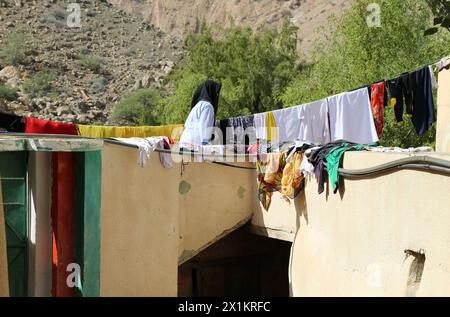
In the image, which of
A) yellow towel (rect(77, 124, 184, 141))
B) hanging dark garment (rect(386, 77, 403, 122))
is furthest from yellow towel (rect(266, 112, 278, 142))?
hanging dark garment (rect(386, 77, 403, 122))

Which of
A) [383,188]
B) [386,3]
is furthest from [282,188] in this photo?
[386,3]

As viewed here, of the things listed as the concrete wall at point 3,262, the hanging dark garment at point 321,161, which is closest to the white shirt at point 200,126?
the hanging dark garment at point 321,161

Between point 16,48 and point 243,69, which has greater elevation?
point 16,48

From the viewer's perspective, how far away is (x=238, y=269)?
953 centimetres

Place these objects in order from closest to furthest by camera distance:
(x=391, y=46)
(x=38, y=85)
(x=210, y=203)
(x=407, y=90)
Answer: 1. (x=407, y=90)
2. (x=210, y=203)
3. (x=391, y=46)
4. (x=38, y=85)

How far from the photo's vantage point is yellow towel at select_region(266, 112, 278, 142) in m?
10.2

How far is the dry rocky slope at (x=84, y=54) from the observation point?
26.8m

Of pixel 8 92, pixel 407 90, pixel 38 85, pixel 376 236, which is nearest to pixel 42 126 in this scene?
pixel 407 90

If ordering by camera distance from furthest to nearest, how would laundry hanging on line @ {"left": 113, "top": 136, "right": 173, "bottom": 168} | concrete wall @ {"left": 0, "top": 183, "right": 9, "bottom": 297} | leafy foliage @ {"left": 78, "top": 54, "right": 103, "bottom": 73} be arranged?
1. leafy foliage @ {"left": 78, "top": 54, "right": 103, "bottom": 73}
2. laundry hanging on line @ {"left": 113, "top": 136, "right": 173, "bottom": 168}
3. concrete wall @ {"left": 0, "top": 183, "right": 9, "bottom": 297}

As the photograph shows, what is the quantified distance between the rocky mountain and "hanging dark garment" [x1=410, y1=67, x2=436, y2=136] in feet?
97.0

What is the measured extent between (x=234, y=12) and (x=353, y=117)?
123 feet

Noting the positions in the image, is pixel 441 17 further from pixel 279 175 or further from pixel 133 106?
pixel 133 106

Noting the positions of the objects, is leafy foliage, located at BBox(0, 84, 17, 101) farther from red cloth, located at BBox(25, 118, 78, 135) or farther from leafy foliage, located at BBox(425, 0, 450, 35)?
leafy foliage, located at BBox(425, 0, 450, 35)
